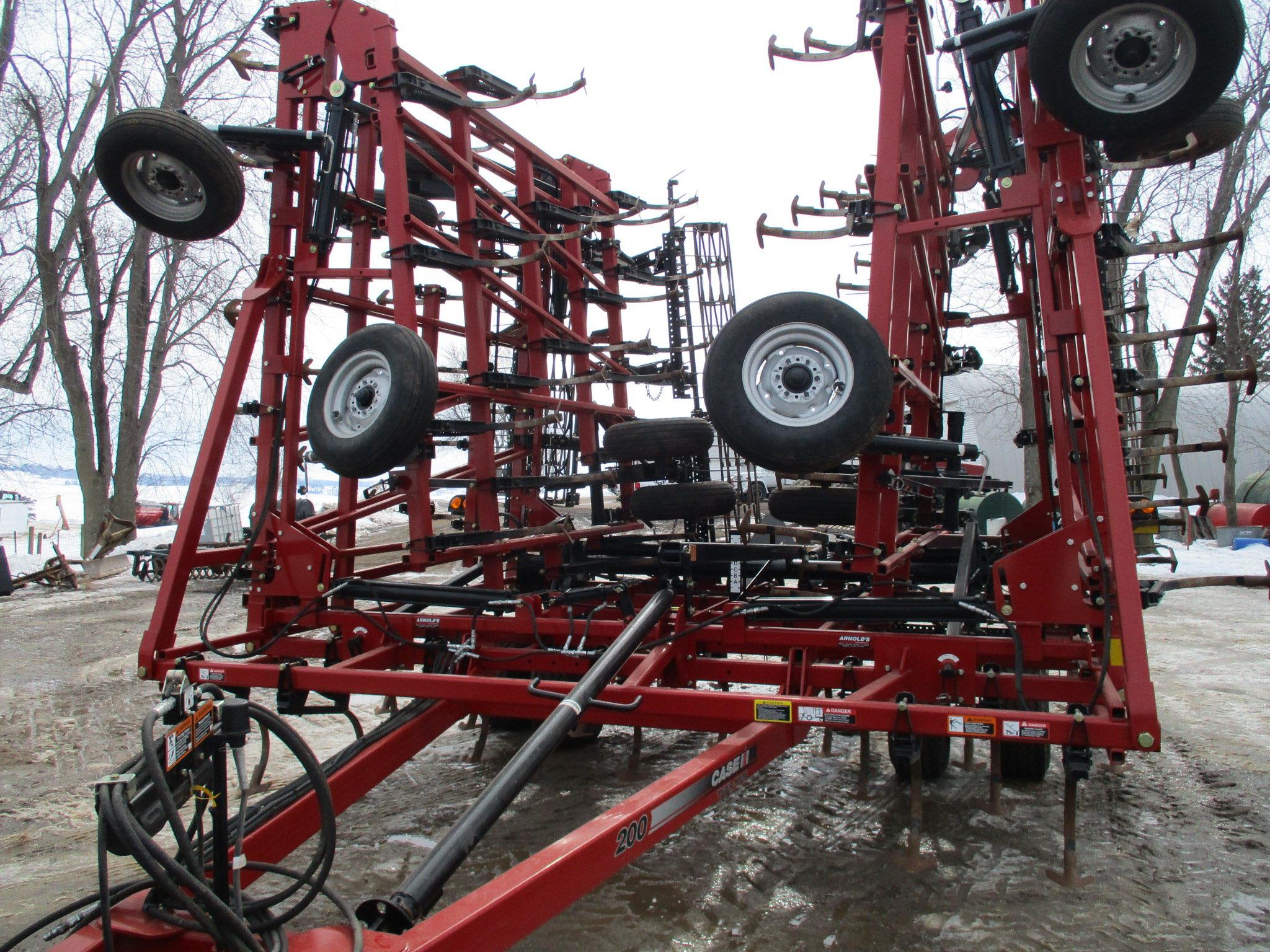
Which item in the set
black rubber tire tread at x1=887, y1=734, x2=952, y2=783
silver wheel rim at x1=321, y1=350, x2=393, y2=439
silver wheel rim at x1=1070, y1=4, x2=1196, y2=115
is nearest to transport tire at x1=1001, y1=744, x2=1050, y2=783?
black rubber tire tread at x1=887, y1=734, x2=952, y2=783

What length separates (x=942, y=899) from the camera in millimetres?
3682

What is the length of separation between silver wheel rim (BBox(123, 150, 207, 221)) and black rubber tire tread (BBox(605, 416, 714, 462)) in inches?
108

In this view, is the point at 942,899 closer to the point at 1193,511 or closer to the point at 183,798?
the point at 183,798

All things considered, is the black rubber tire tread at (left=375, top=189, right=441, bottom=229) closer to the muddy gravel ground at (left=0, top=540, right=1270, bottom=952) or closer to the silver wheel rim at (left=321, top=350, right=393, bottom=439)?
the silver wheel rim at (left=321, top=350, right=393, bottom=439)

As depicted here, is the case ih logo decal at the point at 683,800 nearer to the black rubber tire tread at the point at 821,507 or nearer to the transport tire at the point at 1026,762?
the transport tire at the point at 1026,762

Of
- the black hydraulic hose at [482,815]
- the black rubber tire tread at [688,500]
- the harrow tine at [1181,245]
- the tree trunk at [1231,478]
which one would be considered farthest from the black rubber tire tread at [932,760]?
the tree trunk at [1231,478]

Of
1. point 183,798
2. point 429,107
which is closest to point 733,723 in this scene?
point 183,798

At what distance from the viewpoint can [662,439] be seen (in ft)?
18.4

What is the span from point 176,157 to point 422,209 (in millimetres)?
2467

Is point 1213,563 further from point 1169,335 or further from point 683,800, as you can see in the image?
point 683,800

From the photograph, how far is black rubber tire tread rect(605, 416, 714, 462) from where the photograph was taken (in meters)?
5.59

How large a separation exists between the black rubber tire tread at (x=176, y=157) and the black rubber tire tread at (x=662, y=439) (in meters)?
2.53

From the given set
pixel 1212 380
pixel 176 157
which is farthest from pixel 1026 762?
pixel 176 157

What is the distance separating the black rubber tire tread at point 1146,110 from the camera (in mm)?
3584
